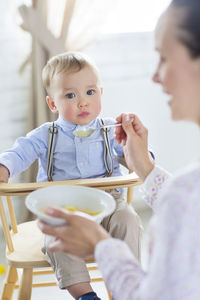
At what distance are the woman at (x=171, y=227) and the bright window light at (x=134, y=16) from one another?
206cm

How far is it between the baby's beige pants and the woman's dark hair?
2.84 feet

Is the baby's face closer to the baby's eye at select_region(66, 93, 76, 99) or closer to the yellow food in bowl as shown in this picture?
the baby's eye at select_region(66, 93, 76, 99)

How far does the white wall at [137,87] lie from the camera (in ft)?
9.83

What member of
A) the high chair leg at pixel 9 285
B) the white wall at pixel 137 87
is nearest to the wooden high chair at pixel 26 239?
the high chair leg at pixel 9 285

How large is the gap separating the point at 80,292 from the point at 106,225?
0.27m

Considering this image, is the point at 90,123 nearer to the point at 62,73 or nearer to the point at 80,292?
the point at 62,73

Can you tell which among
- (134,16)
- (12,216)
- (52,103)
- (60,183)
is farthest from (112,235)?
(134,16)

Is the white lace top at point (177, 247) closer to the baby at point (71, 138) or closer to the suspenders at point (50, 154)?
the baby at point (71, 138)

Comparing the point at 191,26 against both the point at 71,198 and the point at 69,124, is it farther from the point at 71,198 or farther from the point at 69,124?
the point at 69,124

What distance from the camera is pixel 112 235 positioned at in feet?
5.36

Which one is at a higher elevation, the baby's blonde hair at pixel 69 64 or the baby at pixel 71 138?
the baby's blonde hair at pixel 69 64

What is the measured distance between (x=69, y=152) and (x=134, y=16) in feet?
4.84

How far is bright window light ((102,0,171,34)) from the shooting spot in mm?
2966

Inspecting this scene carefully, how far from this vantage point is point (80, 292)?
1.49m
